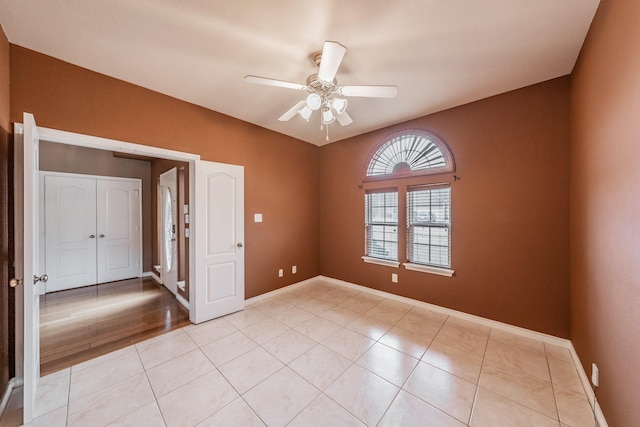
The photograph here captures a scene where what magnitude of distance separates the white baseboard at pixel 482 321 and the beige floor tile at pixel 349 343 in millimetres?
1189

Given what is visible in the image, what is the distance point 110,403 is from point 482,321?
145 inches

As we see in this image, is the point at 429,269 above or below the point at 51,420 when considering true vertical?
above

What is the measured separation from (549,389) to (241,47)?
145 inches

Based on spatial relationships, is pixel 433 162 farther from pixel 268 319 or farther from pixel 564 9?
pixel 268 319

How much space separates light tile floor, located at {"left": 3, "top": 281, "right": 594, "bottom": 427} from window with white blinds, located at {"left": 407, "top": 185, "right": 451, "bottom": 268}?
0.85 m

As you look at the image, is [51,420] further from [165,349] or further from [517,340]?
[517,340]

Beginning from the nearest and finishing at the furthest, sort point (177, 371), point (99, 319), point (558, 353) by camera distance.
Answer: point (177, 371)
point (558, 353)
point (99, 319)

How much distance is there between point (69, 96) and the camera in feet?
6.81

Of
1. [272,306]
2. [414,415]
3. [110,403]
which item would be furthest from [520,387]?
[110,403]

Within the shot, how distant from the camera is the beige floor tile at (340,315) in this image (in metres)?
2.92

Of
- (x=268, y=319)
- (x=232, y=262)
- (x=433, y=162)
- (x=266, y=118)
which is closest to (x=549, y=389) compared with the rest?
(x=433, y=162)

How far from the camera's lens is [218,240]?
121 inches

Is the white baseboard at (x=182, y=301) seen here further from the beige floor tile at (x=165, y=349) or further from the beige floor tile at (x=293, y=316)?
the beige floor tile at (x=293, y=316)

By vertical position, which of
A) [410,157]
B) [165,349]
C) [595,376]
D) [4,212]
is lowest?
[165,349]
